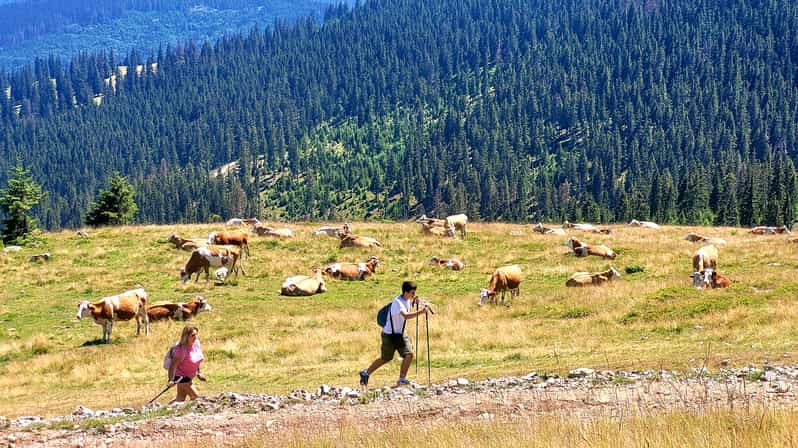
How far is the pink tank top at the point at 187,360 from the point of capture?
15469mm

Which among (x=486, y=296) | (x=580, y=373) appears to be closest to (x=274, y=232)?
(x=486, y=296)

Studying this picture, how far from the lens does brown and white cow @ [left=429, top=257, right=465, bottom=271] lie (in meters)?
38.8

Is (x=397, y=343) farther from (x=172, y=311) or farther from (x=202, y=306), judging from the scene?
(x=172, y=311)

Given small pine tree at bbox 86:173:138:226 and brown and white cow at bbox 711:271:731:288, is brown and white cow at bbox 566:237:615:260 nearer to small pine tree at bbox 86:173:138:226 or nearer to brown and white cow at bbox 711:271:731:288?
brown and white cow at bbox 711:271:731:288

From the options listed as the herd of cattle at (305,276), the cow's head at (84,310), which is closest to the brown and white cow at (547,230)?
the herd of cattle at (305,276)

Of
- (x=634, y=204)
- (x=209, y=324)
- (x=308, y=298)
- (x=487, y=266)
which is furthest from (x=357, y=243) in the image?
(x=634, y=204)

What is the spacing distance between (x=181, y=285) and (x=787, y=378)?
2629 centimetres

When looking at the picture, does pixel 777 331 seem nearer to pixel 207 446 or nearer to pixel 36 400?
pixel 207 446

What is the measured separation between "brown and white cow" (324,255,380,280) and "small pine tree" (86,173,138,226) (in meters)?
34.5

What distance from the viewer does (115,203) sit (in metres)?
66.3

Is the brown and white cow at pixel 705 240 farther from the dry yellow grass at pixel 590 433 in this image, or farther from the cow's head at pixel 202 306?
→ the dry yellow grass at pixel 590 433

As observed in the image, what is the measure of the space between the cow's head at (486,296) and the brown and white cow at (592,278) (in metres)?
4.44

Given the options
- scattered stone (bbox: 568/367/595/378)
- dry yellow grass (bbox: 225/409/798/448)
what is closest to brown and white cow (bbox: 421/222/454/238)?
scattered stone (bbox: 568/367/595/378)

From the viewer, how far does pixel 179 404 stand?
14625 millimetres
